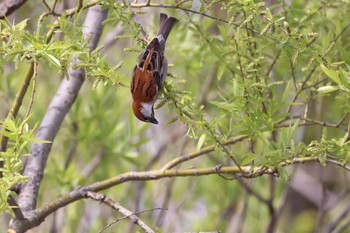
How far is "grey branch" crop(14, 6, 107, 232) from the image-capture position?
2.98m

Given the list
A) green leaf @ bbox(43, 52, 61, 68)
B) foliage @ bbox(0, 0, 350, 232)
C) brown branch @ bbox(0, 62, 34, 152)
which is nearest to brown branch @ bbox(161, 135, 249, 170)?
foliage @ bbox(0, 0, 350, 232)

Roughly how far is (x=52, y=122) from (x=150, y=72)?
1.88ft

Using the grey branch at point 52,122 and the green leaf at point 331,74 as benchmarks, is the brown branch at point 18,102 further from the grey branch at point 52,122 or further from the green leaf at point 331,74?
the green leaf at point 331,74

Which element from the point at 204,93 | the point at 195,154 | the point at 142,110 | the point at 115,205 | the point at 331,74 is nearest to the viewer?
the point at 331,74

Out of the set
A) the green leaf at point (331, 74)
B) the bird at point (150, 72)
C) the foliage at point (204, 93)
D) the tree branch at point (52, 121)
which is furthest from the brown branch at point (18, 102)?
the green leaf at point (331, 74)

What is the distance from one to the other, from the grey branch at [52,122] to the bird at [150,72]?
252 mm

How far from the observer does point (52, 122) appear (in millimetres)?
3127

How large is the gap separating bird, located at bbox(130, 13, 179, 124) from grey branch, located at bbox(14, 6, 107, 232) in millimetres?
252

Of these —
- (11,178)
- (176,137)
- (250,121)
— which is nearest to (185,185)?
(176,137)

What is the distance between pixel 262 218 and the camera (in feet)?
17.4

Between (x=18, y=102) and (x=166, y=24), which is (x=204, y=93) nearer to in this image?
(x=166, y=24)

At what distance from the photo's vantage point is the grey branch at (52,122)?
2.98 m

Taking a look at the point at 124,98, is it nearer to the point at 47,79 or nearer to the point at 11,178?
the point at 47,79

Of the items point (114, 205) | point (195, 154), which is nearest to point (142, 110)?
point (195, 154)
